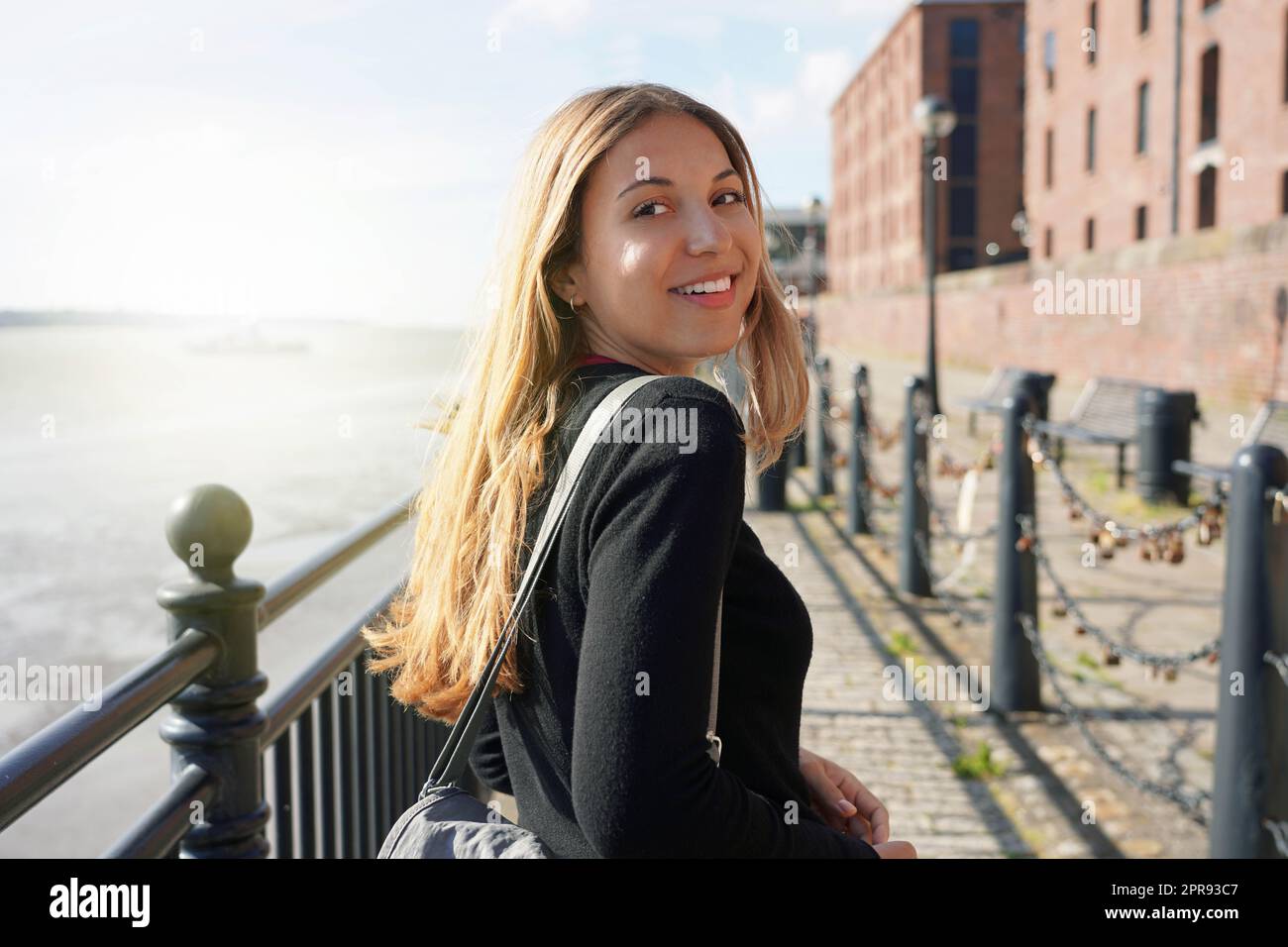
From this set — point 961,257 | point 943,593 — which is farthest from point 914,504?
point 961,257

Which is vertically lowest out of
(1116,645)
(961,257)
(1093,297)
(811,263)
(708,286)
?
(1116,645)

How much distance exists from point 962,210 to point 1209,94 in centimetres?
2808

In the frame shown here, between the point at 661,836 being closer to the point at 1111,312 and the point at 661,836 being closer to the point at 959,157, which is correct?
the point at 1111,312

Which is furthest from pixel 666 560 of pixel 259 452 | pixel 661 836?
pixel 259 452

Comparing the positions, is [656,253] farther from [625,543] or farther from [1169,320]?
[1169,320]

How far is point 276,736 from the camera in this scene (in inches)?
101

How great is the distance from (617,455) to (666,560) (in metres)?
0.15

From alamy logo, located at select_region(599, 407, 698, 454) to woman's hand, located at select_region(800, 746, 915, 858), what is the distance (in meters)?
0.67

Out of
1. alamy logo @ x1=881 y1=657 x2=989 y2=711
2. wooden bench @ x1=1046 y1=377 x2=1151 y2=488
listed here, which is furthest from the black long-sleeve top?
wooden bench @ x1=1046 y1=377 x2=1151 y2=488

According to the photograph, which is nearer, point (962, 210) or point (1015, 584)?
point (1015, 584)

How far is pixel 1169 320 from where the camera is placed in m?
19.2

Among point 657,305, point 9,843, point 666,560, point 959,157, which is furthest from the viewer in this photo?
point 959,157

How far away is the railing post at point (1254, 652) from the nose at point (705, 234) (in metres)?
2.25
